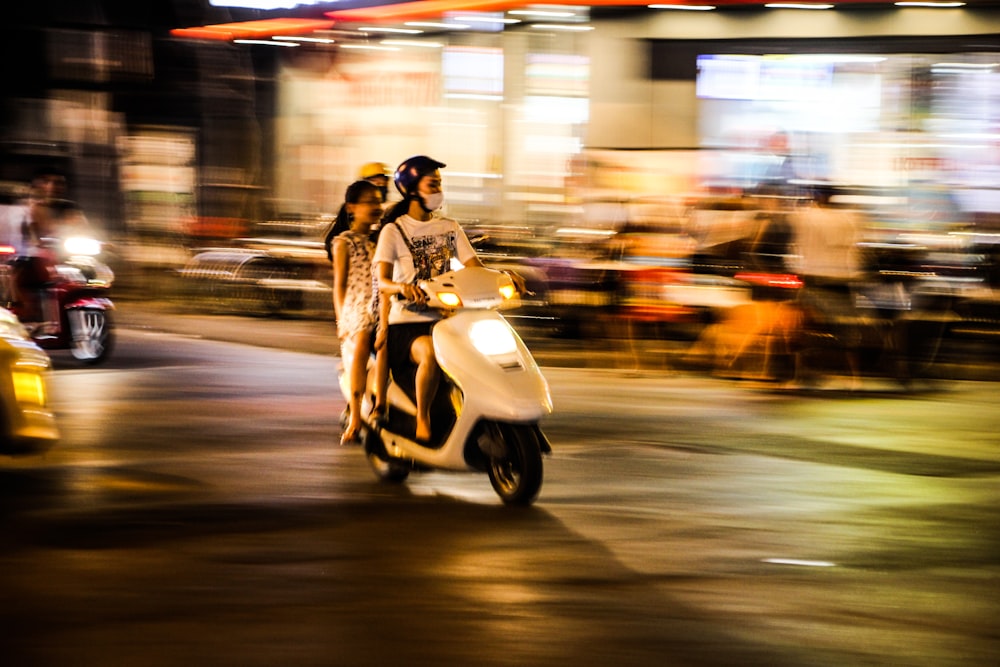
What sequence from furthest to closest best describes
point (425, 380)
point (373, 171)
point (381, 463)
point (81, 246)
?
point (81, 246) < point (373, 171) < point (381, 463) < point (425, 380)

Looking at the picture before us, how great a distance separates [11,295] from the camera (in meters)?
15.1

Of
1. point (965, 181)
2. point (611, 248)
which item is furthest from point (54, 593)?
point (965, 181)

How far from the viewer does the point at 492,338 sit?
8.55 m

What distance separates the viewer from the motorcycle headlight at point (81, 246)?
52.3 feet

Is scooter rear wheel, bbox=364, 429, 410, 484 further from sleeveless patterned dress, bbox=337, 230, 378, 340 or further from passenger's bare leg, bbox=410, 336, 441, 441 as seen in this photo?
sleeveless patterned dress, bbox=337, 230, 378, 340

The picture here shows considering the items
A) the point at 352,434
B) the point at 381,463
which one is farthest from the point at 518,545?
the point at 352,434

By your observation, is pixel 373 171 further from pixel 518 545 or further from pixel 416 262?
pixel 518 545

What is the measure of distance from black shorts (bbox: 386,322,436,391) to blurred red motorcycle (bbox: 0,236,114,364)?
7069 mm

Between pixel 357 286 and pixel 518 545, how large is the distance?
107 inches

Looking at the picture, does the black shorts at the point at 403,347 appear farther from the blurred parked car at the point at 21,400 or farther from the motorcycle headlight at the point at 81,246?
the motorcycle headlight at the point at 81,246

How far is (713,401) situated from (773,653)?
7795 mm

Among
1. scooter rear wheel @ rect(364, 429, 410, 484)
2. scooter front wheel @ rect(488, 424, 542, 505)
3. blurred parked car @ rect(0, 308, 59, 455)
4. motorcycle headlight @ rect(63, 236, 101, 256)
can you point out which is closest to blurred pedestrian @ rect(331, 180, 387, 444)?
scooter rear wheel @ rect(364, 429, 410, 484)

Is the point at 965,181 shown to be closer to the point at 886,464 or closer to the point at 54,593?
the point at 886,464

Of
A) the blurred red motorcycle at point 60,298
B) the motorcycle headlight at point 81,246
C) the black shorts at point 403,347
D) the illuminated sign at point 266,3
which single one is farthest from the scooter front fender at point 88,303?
the illuminated sign at point 266,3
